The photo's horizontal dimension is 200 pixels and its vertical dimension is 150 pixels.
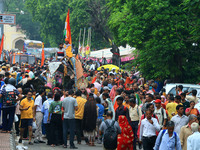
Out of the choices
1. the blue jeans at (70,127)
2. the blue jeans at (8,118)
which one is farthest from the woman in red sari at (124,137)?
the blue jeans at (8,118)

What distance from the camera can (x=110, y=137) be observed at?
10328 mm

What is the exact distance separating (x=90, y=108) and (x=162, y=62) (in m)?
10.4

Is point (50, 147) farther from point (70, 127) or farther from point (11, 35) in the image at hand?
point (11, 35)

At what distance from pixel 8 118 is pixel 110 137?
5126 millimetres

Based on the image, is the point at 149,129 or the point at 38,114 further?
the point at 38,114

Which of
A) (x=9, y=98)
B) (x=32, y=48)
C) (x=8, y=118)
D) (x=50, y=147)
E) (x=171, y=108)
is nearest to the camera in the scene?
(x=171, y=108)

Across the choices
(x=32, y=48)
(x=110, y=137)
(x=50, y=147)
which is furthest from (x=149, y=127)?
(x=32, y=48)

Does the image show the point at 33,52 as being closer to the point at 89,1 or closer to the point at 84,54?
the point at 89,1

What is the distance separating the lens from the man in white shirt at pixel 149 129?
35.2 ft

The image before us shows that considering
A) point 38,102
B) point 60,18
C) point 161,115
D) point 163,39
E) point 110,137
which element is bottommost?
point 110,137

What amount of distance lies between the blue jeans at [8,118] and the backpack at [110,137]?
4671 millimetres

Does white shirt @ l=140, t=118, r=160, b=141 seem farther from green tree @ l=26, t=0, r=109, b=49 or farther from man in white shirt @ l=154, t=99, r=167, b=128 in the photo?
green tree @ l=26, t=0, r=109, b=49

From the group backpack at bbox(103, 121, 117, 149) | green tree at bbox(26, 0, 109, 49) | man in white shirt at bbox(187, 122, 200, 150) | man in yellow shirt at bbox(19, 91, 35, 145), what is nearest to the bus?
green tree at bbox(26, 0, 109, 49)

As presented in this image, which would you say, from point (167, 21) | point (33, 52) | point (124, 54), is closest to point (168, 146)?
point (167, 21)
